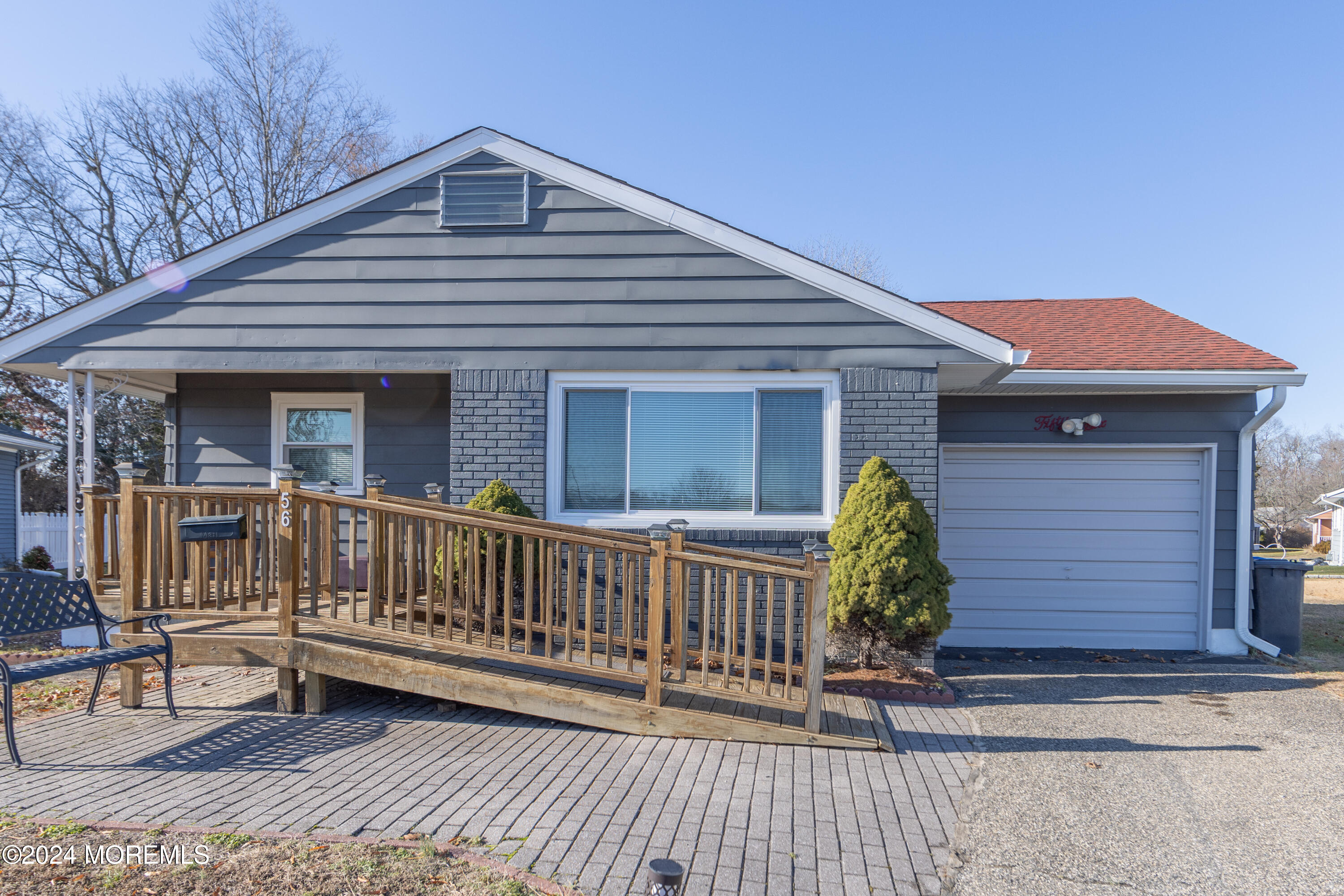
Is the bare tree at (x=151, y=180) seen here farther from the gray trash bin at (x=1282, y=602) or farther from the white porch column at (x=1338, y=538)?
the white porch column at (x=1338, y=538)

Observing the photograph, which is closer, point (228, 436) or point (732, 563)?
point (732, 563)

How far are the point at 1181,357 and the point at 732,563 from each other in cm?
585

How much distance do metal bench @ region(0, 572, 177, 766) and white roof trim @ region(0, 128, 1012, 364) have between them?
263 centimetres

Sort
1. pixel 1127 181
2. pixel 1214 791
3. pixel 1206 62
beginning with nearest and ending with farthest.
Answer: pixel 1214 791 < pixel 1206 62 < pixel 1127 181

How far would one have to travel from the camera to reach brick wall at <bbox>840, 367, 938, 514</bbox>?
6066mm

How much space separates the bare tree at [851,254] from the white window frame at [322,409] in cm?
1733

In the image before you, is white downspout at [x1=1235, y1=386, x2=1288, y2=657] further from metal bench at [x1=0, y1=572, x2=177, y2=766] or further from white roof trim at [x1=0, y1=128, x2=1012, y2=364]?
metal bench at [x1=0, y1=572, x2=177, y2=766]

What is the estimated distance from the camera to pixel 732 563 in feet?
14.2

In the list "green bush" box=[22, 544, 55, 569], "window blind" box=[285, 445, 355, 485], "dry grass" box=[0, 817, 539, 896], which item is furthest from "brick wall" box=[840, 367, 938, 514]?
"green bush" box=[22, 544, 55, 569]

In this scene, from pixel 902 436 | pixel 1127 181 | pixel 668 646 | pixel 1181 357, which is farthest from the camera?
pixel 1127 181

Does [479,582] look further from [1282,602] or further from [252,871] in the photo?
[1282,602]

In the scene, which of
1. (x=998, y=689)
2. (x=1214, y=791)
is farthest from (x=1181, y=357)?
(x=1214, y=791)

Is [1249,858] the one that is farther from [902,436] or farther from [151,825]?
[151,825]

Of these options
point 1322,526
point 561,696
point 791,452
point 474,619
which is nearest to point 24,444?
point 474,619
